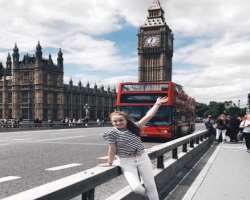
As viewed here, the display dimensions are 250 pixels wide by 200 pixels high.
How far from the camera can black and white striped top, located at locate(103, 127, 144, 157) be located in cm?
452

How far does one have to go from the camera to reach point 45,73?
8888cm

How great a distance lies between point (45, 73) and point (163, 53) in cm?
4257

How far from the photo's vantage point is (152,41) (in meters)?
120

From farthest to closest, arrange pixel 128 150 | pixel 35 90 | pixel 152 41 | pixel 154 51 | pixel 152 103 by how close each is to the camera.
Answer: pixel 152 41, pixel 154 51, pixel 35 90, pixel 152 103, pixel 128 150

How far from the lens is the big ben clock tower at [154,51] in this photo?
4628 inches

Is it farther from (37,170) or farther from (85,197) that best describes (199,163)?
(85,197)

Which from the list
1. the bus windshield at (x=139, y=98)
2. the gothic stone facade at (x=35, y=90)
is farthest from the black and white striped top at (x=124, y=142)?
the gothic stone facade at (x=35, y=90)

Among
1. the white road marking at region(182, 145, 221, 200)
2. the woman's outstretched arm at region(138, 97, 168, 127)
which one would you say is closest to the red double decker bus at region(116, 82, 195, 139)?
the white road marking at region(182, 145, 221, 200)

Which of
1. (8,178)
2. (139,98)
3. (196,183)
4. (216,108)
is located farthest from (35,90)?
(216,108)

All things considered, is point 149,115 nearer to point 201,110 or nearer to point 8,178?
point 8,178

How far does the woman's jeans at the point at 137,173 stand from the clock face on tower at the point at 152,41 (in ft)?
380

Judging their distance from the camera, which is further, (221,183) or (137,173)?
(221,183)

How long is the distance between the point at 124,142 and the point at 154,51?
117 meters

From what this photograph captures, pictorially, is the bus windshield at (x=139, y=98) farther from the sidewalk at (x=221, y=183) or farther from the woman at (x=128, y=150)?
the woman at (x=128, y=150)
